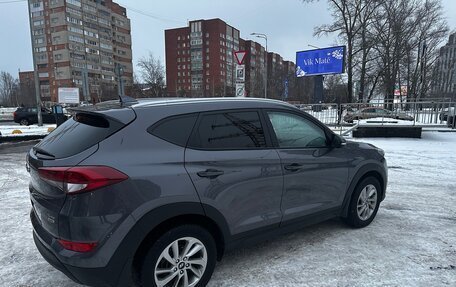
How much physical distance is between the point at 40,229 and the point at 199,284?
1.40 m

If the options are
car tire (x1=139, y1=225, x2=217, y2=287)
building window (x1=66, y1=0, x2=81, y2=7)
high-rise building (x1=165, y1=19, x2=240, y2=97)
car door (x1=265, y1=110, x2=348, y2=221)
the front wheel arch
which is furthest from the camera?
high-rise building (x1=165, y1=19, x2=240, y2=97)

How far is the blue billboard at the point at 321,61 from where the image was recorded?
20891 millimetres

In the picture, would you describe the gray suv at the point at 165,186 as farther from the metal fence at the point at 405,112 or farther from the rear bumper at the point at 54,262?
the metal fence at the point at 405,112

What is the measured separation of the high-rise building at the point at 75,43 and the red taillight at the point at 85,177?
84.0m

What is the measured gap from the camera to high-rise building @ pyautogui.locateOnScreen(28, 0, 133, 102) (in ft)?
283

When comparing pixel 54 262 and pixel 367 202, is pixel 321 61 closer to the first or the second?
pixel 367 202

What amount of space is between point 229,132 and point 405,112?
12962 millimetres

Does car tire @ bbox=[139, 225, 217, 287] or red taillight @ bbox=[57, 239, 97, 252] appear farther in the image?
car tire @ bbox=[139, 225, 217, 287]

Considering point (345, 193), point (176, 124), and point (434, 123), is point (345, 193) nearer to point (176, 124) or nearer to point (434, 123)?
point (176, 124)

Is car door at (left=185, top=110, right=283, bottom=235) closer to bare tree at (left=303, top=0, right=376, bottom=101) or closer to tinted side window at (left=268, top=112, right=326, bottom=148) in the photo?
tinted side window at (left=268, top=112, right=326, bottom=148)

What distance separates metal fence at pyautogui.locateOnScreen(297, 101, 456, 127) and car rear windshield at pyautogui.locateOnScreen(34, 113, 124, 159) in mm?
10829

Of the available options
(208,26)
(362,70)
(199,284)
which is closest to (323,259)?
(199,284)

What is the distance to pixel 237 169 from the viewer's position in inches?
113

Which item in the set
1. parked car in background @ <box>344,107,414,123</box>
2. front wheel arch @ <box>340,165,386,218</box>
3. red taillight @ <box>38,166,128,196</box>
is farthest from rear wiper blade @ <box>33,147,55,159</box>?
parked car in background @ <box>344,107,414,123</box>
